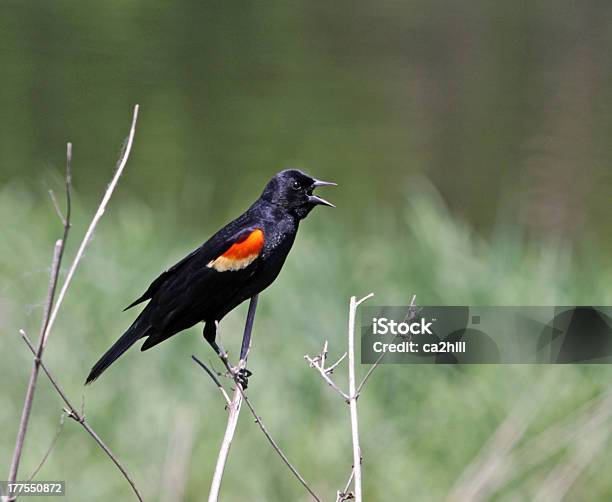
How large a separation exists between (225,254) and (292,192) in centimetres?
24

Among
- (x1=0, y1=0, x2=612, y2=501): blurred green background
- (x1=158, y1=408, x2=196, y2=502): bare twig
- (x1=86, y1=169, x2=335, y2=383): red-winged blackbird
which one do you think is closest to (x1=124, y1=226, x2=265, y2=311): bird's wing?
(x1=86, y1=169, x2=335, y2=383): red-winged blackbird

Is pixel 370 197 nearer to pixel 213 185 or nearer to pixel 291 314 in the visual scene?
pixel 213 185

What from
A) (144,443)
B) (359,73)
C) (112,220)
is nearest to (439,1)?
(359,73)

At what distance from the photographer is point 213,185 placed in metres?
7.44

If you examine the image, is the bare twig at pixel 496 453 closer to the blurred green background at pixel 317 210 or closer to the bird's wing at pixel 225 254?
the blurred green background at pixel 317 210

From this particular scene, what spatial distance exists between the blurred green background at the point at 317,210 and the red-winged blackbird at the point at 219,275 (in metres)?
0.34

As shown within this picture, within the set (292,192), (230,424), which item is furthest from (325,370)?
(292,192)

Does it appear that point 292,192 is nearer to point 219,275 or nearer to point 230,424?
point 219,275

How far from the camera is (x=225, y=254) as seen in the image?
5.87 ft

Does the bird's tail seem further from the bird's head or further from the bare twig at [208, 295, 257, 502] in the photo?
the bird's head

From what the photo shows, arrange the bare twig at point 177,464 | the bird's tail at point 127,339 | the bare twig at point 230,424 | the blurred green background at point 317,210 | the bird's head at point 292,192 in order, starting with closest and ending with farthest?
1. the bare twig at point 230,424
2. the bird's tail at point 127,339
3. the bird's head at point 292,192
4. the bare twig at point 177,464
5. the blurred green background at point 317,210

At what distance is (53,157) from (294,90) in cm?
327

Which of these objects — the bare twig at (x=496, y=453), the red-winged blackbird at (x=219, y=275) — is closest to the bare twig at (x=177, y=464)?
the bare twig at (x=496, y=453)

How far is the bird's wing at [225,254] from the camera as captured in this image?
1795 millimetres
